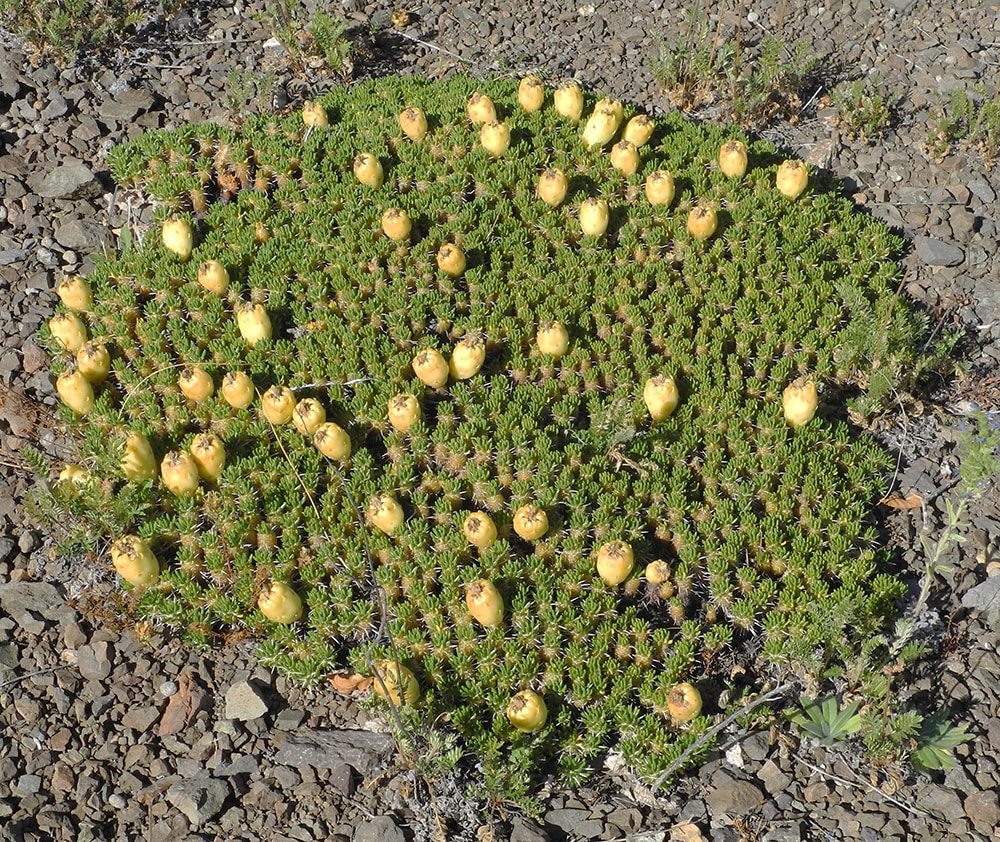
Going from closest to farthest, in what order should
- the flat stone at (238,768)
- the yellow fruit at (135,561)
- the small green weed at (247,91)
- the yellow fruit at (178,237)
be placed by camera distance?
the flat stone at (238,768) < the yellow fruit at (135,561) < the yellow fruit at (178,237) < the small green weed at (247,91)

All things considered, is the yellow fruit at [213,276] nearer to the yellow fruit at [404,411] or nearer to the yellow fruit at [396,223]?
the yellow fruit at [396,223]

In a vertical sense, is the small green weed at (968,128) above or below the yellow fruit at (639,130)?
above

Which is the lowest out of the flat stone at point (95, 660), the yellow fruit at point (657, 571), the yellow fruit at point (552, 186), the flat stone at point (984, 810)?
the flat stone at point (95, 660)

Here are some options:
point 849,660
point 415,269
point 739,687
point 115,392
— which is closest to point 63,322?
point 115,392

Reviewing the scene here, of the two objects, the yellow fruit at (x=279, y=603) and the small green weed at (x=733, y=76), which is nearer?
the yellow fruit at (x=279, y=603)

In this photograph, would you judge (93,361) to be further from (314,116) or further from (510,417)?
(314,116)

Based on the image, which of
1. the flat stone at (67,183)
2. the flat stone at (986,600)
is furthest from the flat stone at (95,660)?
the flat stone at (986,600)
